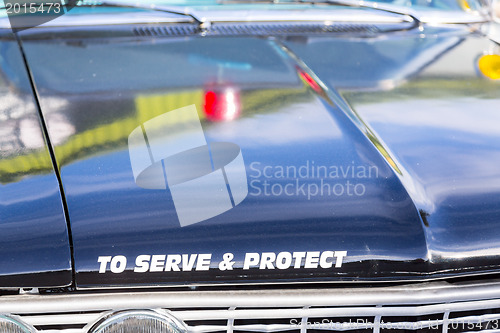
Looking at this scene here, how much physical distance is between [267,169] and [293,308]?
0.35m

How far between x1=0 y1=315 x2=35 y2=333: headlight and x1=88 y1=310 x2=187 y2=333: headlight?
145 millimetres

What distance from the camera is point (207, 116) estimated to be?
1.96 m

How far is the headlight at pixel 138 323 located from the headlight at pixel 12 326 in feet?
0.48

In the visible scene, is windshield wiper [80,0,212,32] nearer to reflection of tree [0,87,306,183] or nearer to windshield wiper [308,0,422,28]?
windshield wiper [308,0,422,28]

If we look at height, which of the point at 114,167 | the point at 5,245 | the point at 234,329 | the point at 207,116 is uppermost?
the point at 207,116

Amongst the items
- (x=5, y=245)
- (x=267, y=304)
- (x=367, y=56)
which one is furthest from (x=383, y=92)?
(x=5, y=245)

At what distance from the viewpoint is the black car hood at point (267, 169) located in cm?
159

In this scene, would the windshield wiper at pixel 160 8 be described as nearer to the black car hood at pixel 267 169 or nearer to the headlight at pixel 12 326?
the black car hood at pixel 267 169

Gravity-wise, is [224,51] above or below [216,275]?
above

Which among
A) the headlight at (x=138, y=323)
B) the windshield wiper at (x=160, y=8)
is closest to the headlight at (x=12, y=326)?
the headlight at (x=138, y=323)

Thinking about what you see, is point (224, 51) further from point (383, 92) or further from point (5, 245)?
point (5, 245)

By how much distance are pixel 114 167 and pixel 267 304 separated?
1.66 feet

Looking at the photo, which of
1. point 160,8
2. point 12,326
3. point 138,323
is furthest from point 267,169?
point 160,8

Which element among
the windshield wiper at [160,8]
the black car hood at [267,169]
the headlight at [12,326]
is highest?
the windshield wiper at [160,8]
